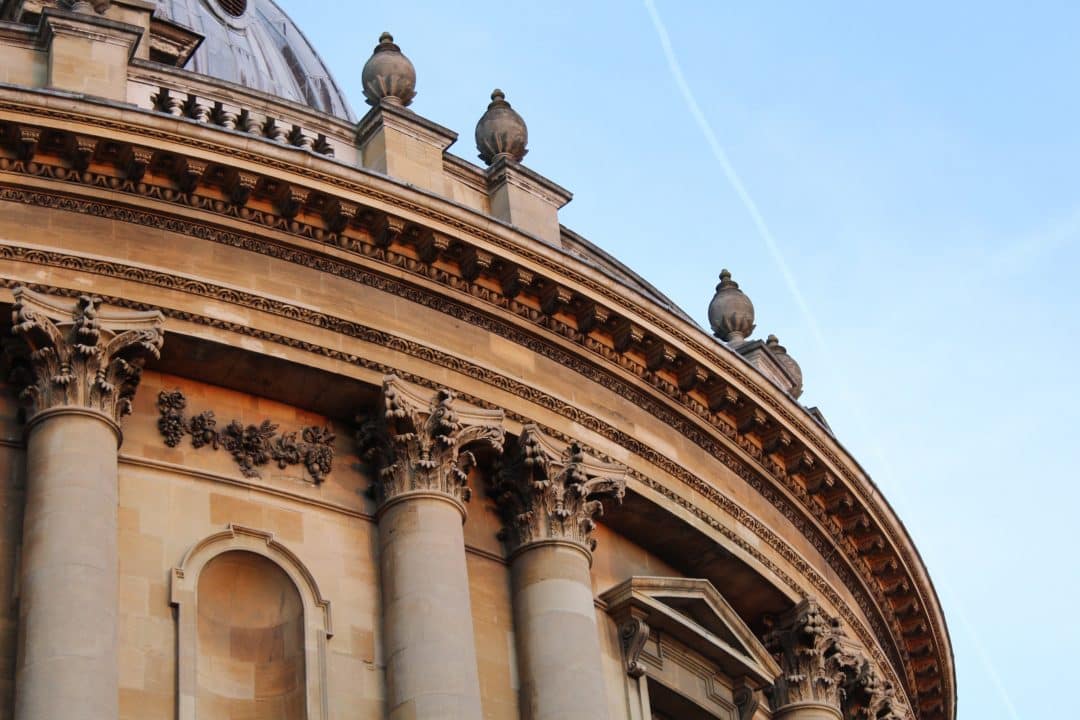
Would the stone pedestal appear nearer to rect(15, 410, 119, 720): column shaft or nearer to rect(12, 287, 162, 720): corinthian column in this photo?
rect(12, 287, 162, 720): corinthian column

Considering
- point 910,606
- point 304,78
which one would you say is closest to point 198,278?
point 910,606

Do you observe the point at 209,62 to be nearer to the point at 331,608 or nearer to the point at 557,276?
the point at 557,276

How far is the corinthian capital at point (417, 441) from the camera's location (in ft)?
93.9

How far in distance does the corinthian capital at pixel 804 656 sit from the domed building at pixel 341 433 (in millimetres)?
61

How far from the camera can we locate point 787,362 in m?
39.1

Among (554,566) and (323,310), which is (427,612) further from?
(323,310)

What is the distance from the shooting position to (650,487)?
31797mm

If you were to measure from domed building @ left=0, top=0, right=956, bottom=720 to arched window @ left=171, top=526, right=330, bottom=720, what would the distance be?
4 cm

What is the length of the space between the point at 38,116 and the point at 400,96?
6.58 m

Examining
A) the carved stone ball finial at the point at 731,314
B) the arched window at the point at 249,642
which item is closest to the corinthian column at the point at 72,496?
the arched window at the point at 249,642

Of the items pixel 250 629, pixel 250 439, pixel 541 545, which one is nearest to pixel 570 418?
pixel 541 545

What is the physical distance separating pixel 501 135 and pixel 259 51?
2157 cm

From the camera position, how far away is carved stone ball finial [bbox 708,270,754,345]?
37875mm

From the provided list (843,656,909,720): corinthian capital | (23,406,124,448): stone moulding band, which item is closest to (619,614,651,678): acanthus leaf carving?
(843,656,909,720): corinthian capital
